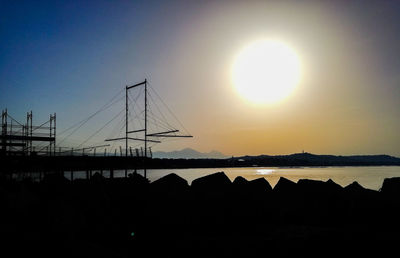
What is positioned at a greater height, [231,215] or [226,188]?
[226,188]

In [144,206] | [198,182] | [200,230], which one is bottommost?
[200,230]

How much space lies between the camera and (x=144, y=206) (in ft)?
45.9

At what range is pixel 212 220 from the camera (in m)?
13.5

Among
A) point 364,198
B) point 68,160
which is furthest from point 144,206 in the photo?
point 68,160

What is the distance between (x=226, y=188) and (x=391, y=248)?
22.2ft

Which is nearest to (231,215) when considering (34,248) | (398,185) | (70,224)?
(70,224)

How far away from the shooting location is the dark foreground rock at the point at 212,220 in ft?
32.0

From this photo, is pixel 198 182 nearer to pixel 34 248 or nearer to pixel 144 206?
pixel 144 206

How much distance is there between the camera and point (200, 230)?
1331 centimetres

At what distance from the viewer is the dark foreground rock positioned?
32.0 ft

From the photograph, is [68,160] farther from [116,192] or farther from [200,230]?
[200,230]

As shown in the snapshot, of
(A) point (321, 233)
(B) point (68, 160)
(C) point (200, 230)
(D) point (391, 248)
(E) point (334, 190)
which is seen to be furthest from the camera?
(B) point (68, 160)

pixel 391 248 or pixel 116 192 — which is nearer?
pixel 391 248

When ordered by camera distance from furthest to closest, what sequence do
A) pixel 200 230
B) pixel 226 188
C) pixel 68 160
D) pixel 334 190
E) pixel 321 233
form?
1. pixel 68 160
2. pixel 334 190
3. pixel 226 188
4. pixel 200 230
5. pixel 321 233
